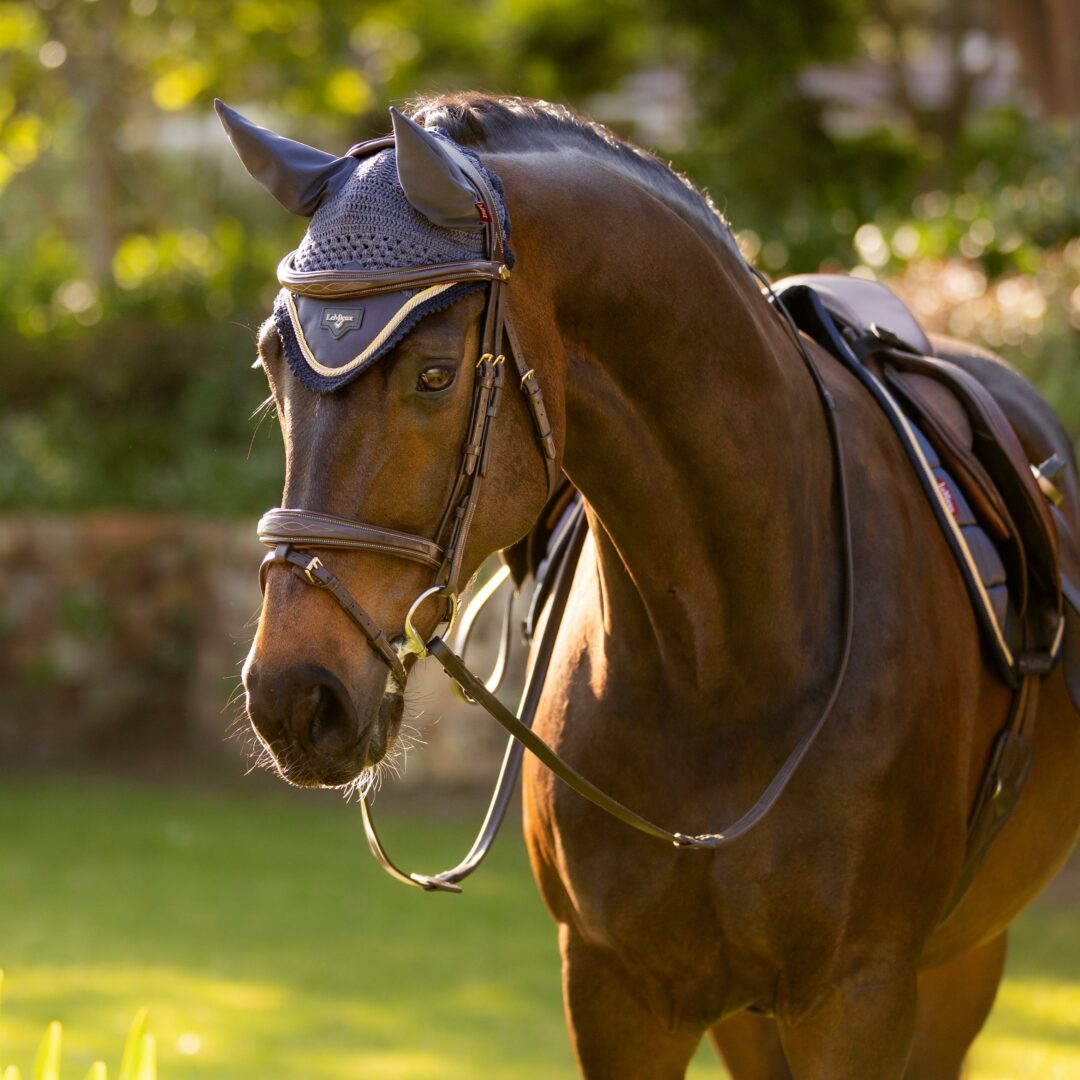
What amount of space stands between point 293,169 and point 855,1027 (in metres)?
1.47

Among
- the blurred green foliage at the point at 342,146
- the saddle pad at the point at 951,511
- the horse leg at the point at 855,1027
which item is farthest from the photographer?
the blurred green foliage at the point at 342,146

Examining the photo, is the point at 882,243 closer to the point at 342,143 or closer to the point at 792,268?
the point at 792,268

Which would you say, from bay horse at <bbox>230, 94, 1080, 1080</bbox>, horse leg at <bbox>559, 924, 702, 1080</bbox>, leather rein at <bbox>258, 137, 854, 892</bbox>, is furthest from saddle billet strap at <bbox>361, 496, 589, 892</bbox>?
leather rein at <bbox>258, 137, 854, 892</bbox>

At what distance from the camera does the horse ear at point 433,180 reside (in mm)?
1854

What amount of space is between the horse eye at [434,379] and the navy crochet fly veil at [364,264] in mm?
55

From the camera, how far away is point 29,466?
31.9 ft

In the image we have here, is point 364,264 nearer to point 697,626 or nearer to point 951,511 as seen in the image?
point 697,626

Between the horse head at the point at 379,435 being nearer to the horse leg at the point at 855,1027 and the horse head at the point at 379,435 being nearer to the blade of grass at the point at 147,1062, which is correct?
the blade of grass at the point at 147,1062

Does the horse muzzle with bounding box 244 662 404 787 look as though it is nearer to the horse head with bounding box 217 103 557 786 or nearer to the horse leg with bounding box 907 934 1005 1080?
the horse head with bounding box 217 103 557 786

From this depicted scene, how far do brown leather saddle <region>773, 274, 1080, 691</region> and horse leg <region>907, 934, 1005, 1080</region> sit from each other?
87cm

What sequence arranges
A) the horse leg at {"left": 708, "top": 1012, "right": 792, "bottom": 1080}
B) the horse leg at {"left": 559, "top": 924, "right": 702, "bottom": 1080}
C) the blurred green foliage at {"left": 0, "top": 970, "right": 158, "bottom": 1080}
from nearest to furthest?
the blurred green foliage at {"left": 0, "top": 970, "right": 158, "bottom": 1080} < the horse leg at {"left": 559, "top": 924, "right": 702, "bottom": 1080} < the horse leg at {"left": 708, "top": 1012, "right": 792, "bottom": 1080}

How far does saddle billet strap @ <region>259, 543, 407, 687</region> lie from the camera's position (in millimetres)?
1827

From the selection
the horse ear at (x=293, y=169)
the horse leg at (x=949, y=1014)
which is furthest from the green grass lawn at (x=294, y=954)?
the horse ear at (x=293, y=169)

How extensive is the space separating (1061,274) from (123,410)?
20.2 feet
